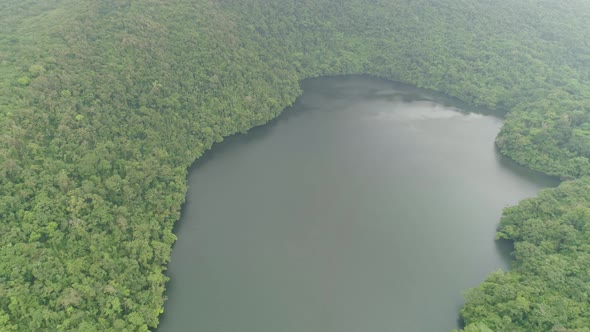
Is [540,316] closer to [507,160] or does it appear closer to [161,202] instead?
[507,160]

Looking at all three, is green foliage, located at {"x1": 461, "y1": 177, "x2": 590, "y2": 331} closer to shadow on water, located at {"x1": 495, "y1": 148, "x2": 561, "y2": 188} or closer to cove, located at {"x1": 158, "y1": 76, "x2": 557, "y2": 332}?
cove, located at {"x1": 158, "y1": 76, "x2": 557, "y2": 332}

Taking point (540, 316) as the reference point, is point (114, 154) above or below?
below

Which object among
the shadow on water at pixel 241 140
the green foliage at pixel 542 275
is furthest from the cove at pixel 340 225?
the green foliage at pixel 542 275

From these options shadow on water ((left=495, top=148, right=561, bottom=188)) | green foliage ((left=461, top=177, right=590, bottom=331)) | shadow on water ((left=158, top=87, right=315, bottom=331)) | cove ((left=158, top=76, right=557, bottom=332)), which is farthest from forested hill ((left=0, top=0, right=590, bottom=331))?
cove ((left=158, top=76, right=557, bottom=332))

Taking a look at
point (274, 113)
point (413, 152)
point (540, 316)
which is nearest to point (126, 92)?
point (274, 113)

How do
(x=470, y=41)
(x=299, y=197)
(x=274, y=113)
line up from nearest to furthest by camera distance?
(x=299, y=197)
(x=274, y=113)
(x=470, y=41)

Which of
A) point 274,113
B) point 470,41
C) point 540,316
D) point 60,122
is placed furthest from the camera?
point 470,41

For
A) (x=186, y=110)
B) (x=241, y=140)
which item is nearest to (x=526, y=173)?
(x=241, y=140)
